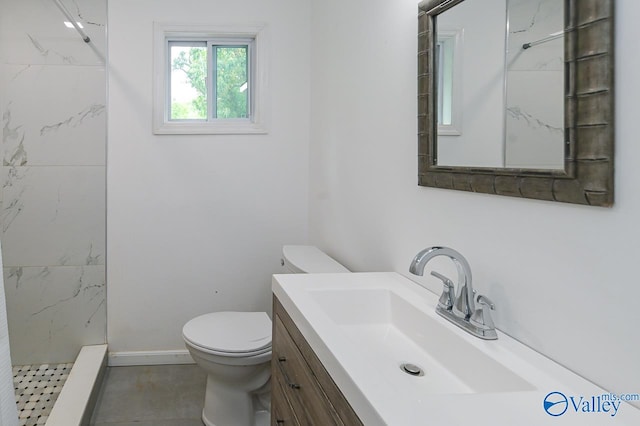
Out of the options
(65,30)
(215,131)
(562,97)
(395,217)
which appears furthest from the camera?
(215,131)

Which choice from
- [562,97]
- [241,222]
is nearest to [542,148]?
[562,97]

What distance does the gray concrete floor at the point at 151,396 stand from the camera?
7.21 feet

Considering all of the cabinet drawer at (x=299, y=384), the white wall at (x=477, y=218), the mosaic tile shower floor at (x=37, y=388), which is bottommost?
the mosaic tile shower floor at (x=37, y=388)

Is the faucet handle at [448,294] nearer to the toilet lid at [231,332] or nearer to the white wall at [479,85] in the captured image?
the white wall at [479,85]

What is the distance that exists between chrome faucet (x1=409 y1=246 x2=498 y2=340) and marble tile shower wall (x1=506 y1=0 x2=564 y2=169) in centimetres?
27

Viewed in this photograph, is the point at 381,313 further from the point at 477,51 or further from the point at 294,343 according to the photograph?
the point at 477,51

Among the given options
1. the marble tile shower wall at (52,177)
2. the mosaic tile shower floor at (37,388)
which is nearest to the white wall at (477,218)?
the marble tile shower wall at (52,177)

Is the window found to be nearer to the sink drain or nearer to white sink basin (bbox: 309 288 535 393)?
white sink basin (bbox: 309 288 535 393)

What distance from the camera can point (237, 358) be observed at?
1948mm

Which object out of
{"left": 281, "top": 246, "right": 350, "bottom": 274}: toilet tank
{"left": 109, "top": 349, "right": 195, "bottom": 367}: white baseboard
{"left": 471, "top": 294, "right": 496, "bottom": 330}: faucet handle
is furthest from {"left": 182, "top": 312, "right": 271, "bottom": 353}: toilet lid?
{"left": 471, "top": 294, "right": 496, "bottom": 330}: faucet handle

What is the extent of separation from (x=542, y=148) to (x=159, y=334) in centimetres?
255

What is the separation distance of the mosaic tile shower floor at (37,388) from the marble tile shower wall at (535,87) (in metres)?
2.28

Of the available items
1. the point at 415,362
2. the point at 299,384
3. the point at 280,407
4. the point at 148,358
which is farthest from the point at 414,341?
the point at 148,358

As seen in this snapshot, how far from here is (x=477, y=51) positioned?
118cm
